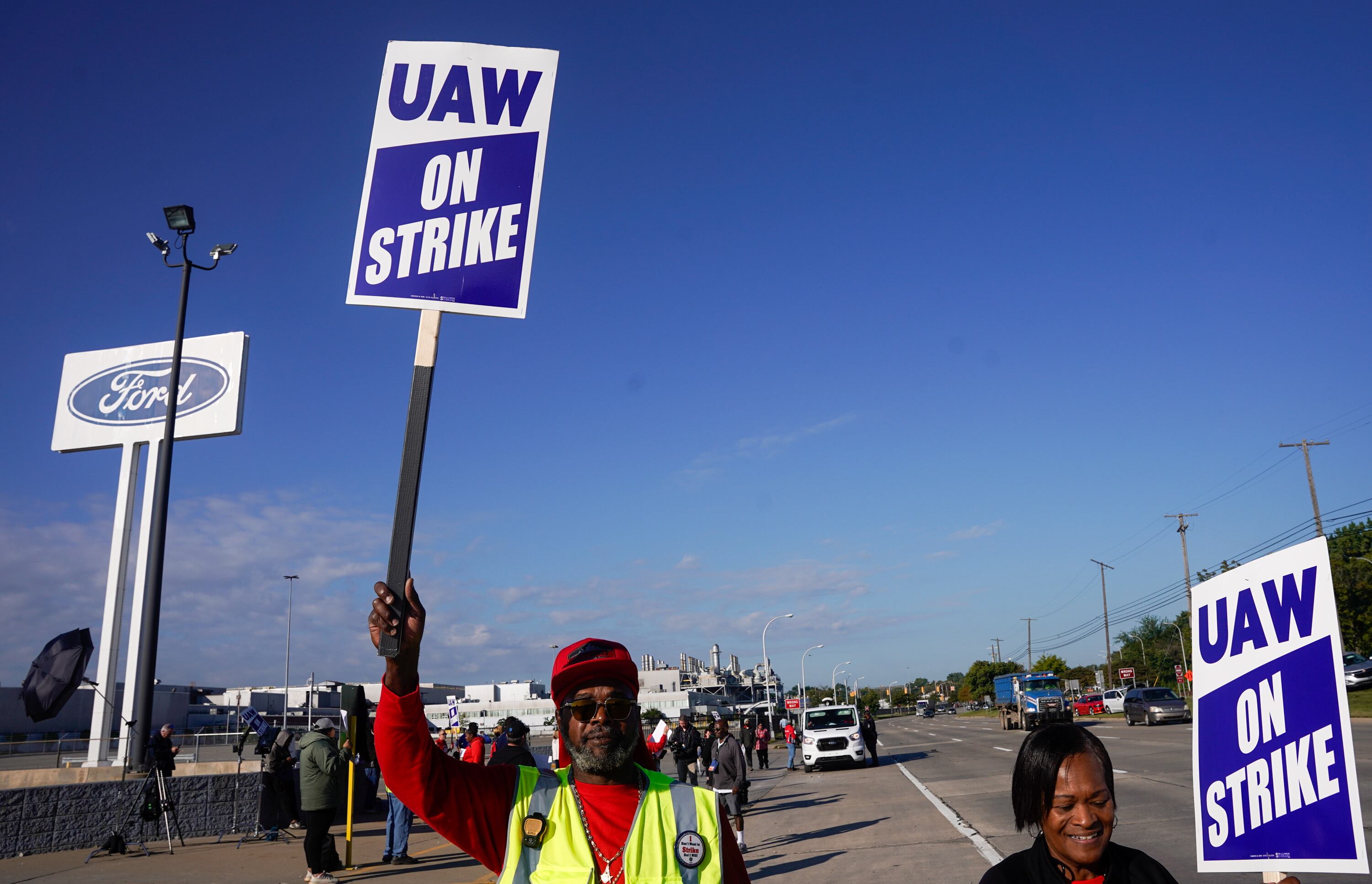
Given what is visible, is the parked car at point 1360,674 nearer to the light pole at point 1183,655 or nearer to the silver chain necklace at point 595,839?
the light pole at point 1183,655

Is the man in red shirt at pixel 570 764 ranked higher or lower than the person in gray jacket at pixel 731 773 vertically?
higher

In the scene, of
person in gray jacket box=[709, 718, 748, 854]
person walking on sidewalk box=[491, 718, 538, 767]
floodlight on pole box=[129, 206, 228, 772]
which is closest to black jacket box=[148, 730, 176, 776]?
floodlight on pole box=[129, 206, 228, 772]

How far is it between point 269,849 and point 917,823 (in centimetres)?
978

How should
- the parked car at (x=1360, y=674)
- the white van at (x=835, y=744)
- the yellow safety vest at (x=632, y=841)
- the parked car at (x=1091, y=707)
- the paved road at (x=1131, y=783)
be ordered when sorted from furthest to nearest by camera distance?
the parked car at (x=1091, y=707) → the parked car at (x=1360, y=674) → the white van at (x=835, y=744) → the paved road at (x=1131, y=783) → the yellow safety vest at (x=632, y=841)

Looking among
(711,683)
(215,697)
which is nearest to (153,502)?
(215,697)

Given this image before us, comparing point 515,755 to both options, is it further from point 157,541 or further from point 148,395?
point 148,395

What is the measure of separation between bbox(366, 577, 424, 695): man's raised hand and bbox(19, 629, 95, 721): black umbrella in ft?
56.2

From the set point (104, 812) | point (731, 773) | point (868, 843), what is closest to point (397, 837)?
point (104, 812)

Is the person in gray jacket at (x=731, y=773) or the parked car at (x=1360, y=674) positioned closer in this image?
the person in gray jacket at (x=731, y=773)

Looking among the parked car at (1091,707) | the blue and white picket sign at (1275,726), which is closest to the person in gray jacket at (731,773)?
the blue and white picket sign at (1275,726)

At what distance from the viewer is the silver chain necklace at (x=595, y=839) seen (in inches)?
106

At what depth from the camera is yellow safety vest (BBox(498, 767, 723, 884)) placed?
2686mm

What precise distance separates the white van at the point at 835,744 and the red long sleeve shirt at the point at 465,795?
95.6ft

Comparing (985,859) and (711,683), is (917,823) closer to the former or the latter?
(985,859)
